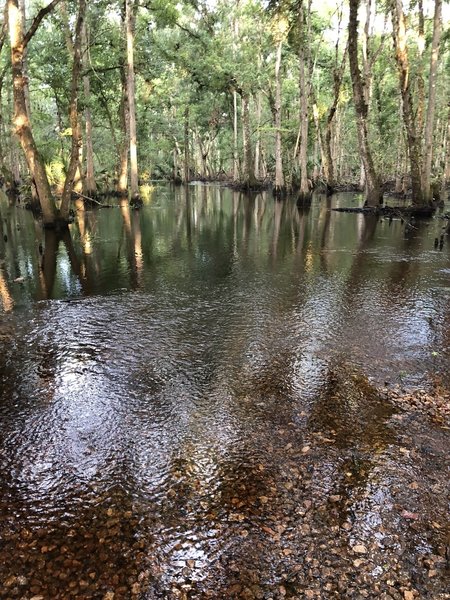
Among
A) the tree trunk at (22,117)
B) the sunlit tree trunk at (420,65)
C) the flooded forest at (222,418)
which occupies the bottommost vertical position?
the flooded forest at (222,418)

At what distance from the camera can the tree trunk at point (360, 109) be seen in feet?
66.9

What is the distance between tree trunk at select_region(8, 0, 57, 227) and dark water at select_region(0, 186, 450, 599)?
5.73 meters

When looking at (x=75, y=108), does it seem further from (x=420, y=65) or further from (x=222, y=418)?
(x=420, y=65)

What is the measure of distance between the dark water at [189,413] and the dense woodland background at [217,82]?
1018 cm

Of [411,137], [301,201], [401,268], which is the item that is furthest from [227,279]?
[301,201]

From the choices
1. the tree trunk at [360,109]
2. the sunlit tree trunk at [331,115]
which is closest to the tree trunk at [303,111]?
the sunlit tree trunk at [331,115]

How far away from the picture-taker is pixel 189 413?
16.3ft

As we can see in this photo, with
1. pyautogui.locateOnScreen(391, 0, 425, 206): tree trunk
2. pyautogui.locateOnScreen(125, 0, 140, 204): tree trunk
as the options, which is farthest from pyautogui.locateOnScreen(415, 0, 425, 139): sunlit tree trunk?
pyautogui.locateOnScreen(125, 0, 140, 204): tree trunk

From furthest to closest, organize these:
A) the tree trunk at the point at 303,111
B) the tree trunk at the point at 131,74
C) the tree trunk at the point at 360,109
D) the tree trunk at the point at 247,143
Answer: the tree trunk at the point at 247,143 < the tree trunk at the point at 303,111 < the tree trunk at the point at 131,74 < the tree trunk at the point at 360,109

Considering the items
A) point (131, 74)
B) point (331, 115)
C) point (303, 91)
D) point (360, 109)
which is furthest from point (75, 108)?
point (331, 115)

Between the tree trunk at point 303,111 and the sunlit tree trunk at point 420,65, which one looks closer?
the sunlit tree trunk at point 420,65

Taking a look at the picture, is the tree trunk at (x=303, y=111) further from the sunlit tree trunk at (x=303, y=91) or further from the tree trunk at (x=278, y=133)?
the tree trunk at (x=278, y=133)

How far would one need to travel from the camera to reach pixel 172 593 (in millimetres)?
2883

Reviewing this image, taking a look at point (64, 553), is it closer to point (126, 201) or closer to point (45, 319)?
point (45, 319)
